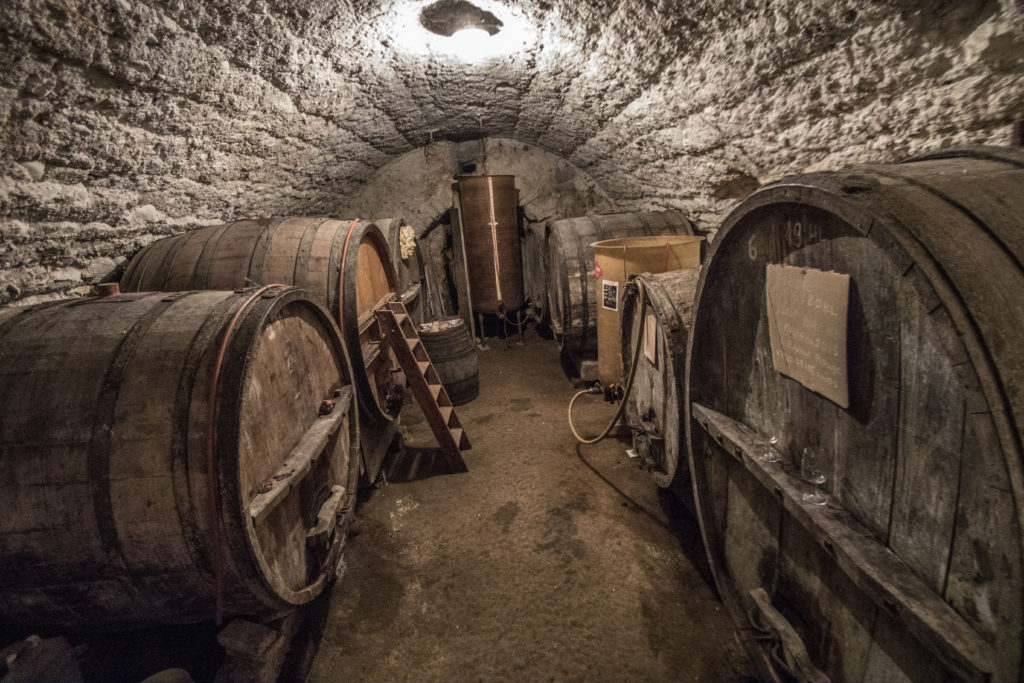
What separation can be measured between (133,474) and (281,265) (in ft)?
6.66

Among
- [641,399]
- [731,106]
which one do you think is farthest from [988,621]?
[731,106]

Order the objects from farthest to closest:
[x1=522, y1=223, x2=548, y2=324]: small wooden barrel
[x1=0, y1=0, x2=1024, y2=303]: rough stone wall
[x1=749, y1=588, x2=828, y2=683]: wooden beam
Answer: [x1=522, y1=223, x2=548, y2=324]: small wooden barrel
[x1=0, y1=0, x2=1024, y2=303]: rough stone wall
[x1=749, y1=588, x2=828, y2=683]: wooden beam

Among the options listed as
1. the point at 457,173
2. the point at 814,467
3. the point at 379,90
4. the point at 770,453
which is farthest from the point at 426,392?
the point at 457,173

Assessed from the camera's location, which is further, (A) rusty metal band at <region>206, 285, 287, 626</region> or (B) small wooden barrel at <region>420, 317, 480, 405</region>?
(B) small wooden barrel at <region>420, 317, 480, 405</region>

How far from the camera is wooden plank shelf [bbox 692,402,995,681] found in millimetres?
832

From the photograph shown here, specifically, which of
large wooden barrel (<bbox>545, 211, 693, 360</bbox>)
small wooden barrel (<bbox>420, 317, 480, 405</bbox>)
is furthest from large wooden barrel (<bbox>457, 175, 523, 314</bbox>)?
small wooden barrel (<bbox>420, 317, 480, 405</bbox>)

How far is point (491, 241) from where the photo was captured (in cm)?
646

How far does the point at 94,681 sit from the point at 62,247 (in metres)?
2.55

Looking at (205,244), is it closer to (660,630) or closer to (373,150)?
(373,150)

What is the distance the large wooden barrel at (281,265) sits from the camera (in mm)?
3033

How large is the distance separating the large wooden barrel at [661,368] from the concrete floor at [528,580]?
513 mm

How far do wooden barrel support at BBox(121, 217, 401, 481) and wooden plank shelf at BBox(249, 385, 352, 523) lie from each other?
0.68 meters

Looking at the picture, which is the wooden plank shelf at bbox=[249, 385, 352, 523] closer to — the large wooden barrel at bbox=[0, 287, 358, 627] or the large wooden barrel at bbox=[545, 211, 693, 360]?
the large wooden barrel at bbox=[0, 287, 358, 627]

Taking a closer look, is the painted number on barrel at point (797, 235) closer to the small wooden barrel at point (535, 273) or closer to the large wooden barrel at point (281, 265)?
the large wooden barrel at point (281, 265)
